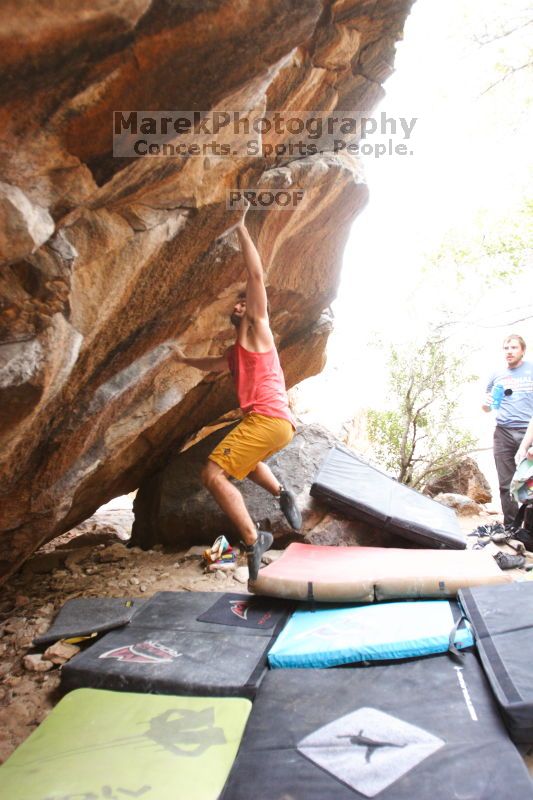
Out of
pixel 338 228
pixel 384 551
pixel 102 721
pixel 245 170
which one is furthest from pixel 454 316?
pixel 102 721

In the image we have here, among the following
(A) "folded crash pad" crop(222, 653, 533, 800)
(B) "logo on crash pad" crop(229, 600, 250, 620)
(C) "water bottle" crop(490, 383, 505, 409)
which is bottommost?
(B) "logo on crash pad" crop(229, 600, 250, 620)

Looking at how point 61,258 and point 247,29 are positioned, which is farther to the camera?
point 61,258

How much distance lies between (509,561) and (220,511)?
113 inches

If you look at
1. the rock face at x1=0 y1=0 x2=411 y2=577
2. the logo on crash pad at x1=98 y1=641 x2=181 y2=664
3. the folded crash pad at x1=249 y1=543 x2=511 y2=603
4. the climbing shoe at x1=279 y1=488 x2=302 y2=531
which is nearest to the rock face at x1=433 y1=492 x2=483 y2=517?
the folded crash pad at x1=249 y1=543 x2=511 y2=603

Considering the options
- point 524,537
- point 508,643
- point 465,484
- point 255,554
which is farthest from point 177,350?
point 465,484

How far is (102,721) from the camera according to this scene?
101 inches

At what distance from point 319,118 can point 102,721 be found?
4315mm

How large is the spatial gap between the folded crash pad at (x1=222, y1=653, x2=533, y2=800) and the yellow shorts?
5.18ft

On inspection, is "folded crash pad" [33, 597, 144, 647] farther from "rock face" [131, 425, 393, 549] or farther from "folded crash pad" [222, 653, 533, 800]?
"rock face" [131, 425, 393, 549]

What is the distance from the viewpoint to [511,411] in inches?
235

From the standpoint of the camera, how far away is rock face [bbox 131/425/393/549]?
5297mm

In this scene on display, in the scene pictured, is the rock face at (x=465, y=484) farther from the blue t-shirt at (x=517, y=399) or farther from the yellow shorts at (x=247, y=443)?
the yellow shorts at (x=247, y=443)

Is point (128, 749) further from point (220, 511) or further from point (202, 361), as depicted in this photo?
point (220, 511)

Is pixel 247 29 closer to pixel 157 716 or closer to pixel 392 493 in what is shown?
pixel 157 716
